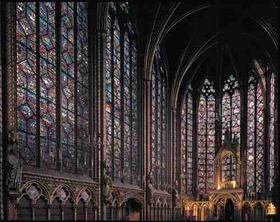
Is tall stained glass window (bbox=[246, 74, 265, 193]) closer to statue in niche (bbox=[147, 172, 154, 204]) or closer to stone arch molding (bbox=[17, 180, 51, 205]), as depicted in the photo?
statue in niche (bbox=[147, 172, 154, 204])

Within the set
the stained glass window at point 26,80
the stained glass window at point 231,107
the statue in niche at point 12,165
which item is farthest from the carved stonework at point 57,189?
the stained glass window at point 231,107

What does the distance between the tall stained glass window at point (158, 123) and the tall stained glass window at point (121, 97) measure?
4.81m

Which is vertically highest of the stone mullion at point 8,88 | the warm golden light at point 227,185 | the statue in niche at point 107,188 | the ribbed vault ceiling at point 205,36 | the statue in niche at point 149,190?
the ribbed vault ceiling at point 205,36

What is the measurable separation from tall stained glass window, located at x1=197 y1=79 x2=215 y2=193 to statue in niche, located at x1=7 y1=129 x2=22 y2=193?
33664 mm

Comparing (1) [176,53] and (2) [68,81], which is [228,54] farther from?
(2) [68,81]

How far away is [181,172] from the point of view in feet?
144

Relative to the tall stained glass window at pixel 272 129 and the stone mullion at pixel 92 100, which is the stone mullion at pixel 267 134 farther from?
the stone mullion at pixel 92 100

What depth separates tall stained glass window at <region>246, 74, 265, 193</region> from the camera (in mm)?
41375

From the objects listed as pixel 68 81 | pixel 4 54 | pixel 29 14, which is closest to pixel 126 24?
pixel 68 81

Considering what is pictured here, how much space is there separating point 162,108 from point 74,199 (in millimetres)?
20771

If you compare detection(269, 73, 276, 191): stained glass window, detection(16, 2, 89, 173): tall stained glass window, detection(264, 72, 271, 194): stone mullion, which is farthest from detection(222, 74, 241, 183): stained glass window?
detection(16, 2, 89, 173): tall stained glass window

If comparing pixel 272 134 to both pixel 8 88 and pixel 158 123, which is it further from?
pixel 8 88

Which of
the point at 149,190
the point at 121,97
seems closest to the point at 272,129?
the point at 149,190

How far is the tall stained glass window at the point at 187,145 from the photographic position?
147 ft
